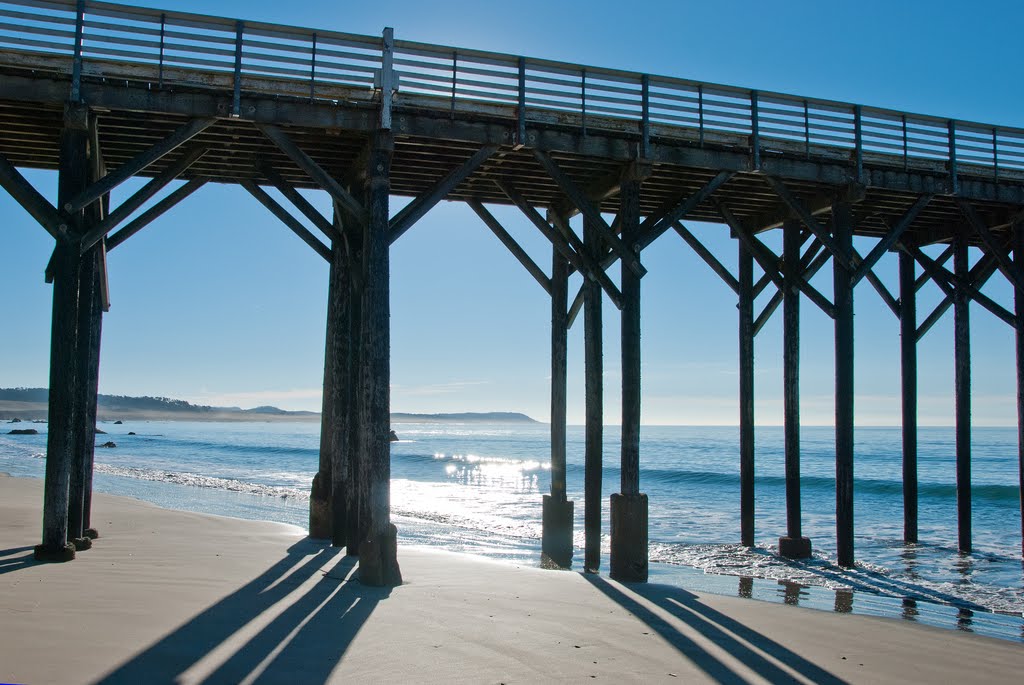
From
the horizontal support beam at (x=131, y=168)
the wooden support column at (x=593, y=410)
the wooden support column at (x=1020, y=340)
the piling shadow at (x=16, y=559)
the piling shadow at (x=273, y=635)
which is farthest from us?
the wooden support column at (x=1020, y=340)

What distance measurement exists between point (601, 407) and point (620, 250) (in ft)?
6.56

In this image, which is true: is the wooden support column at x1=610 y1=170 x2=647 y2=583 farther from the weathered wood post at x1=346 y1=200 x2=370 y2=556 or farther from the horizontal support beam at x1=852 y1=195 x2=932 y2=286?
the horizontal support beam at x1=852 y1=195 x2=932 y2=286

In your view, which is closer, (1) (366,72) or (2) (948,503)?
(1) (366,72)

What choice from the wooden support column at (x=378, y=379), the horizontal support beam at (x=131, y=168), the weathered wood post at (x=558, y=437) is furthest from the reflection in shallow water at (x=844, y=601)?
the horizontal support beam at (x=131, y=168)

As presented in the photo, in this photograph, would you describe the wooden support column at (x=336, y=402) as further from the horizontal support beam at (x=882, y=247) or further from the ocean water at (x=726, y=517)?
the horizontal support beam at (x=882, y=247)

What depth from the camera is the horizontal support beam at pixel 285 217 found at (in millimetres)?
9852

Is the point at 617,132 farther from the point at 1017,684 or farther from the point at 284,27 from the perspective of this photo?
the point at 1017,684

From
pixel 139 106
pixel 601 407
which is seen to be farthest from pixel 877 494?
pixel 139 106

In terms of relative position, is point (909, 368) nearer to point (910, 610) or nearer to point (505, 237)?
point (910, 610)

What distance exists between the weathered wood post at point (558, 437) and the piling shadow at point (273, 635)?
11.3ft

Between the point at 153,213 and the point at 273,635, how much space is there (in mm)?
5820

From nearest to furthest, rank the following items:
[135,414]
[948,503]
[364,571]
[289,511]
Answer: [364,571], [289,511], [948,503], [135,414]

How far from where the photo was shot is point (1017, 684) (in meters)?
5.41

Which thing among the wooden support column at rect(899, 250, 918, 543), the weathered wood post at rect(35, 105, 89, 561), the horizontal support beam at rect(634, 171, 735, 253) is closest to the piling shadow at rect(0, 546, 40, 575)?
the weathered wood post at rect(35, 105, 89, 561)
